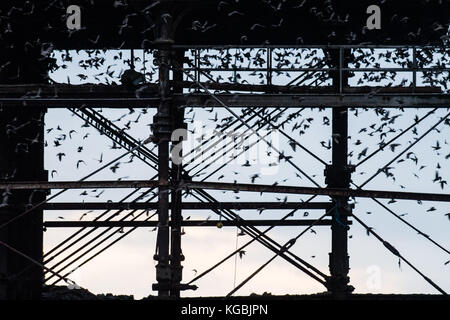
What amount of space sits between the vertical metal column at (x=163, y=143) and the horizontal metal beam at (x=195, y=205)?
8.92 feet

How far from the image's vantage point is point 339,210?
53.8 feet

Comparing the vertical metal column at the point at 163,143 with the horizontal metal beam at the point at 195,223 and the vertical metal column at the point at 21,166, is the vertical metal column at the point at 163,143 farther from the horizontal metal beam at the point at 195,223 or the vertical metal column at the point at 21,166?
the vertical metal column at the point at 21,166

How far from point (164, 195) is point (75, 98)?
2.08 m

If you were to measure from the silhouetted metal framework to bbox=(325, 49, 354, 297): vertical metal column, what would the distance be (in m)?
0.02

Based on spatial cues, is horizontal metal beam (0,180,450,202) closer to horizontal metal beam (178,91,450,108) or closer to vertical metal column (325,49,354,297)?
horizontal metal beam (178,91,450,108)

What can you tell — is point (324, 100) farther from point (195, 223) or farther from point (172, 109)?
point (195, 223)

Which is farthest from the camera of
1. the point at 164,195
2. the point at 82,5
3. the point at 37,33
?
the point at 37,33

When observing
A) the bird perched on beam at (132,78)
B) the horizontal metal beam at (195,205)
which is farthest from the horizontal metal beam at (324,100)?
the horizontal metal beam at (195,205)

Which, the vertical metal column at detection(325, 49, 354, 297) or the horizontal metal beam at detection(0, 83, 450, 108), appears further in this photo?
the vertical metal column at detection(325, 49, 354, 297)

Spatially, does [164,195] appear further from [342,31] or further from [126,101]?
[342,31]

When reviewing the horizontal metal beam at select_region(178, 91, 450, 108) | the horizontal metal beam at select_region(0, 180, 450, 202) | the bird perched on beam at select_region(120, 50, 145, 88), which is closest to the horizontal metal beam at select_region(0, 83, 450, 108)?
the horizontal metal beam at select_region(178, 91, 450, 108)

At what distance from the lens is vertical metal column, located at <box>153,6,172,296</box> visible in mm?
13375
